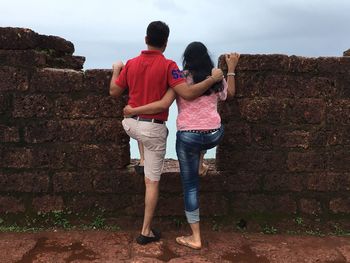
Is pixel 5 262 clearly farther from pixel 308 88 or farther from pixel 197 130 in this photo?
pixel 308 88

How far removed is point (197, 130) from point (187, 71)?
0.55 metres

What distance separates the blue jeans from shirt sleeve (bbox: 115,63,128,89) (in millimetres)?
690

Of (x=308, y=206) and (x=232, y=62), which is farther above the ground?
(x=232, y=62)

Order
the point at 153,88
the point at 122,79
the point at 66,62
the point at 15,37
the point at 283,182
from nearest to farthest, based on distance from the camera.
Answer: the point at 153,88 < the point at 122,79 < the point at 15,37 < the point at 283,182 < the point at 66,62

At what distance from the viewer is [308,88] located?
15.1ft

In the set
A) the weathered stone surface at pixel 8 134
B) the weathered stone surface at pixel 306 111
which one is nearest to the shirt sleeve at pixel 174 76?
the weathered stone surface at pixel 306 111

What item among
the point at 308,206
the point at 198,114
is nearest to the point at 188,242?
the point at 198,114

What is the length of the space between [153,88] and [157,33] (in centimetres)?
48

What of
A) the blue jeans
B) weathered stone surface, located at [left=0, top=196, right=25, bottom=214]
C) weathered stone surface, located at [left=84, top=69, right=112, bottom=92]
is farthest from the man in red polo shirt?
weathered stone surface, located at [left=0, top=196, right=25, bottom=214]

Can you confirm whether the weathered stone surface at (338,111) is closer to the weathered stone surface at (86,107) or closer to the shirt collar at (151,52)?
the shirt collar at (151,52)

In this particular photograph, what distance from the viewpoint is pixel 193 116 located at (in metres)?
3.89

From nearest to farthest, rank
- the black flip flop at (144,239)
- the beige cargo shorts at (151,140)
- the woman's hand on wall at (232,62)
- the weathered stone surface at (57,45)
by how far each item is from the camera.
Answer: the beige cargo shorts at (151,140) < the black flip flop at (144,239) < the woman's hand on wall at (232,62) < the weathered stone surface at (57,45)

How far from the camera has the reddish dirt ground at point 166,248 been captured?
3.93 meters

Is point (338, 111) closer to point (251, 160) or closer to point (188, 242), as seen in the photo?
point (251, 160)
